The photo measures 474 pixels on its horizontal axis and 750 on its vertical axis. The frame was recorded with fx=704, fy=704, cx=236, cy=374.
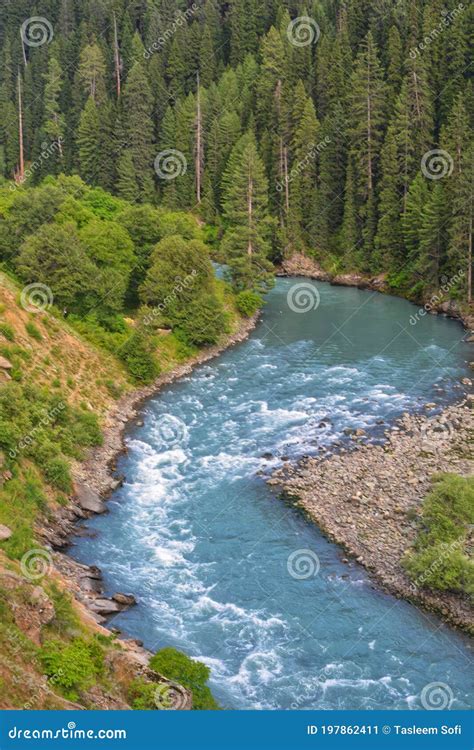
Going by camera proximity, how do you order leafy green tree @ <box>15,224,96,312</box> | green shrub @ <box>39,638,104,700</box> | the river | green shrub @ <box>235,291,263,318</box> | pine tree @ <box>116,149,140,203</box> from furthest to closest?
1. pine tree @ <box>116,149,140,203</box>
2. green shrub @ <box>235,291,263,318</box>
3. leafy green tree @ <box>15,224,96,312</box>
4. the river
5. green shrub @ <box>39,638,104,700</box>

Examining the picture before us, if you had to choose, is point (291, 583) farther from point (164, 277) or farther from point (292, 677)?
point (164, 277)

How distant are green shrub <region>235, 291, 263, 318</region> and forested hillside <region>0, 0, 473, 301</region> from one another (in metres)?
2.16

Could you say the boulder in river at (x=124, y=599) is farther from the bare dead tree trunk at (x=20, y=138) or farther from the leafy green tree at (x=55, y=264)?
the bare dead tree trunk at (x=20, y=138)

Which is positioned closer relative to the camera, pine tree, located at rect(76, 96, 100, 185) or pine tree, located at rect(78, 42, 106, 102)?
pine tree, located at rect(76, 96, 100, 185)

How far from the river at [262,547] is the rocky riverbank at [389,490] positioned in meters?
0.70

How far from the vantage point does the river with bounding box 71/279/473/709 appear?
66.5ft

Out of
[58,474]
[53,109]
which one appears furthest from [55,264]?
[53,109]

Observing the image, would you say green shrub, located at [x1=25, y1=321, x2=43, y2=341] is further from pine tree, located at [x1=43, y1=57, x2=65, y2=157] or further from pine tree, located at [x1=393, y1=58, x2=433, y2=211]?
pine tree, located at [x1=43, y1=57, x2=65, y2=157]

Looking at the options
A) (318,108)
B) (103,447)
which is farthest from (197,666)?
(318,108)

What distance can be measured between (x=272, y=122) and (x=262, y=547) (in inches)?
2692

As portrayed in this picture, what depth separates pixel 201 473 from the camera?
31.8 meters

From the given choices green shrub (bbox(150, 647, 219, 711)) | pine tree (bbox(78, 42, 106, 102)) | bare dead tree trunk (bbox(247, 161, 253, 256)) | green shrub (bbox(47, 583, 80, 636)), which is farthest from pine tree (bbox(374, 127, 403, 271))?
green shrub (bbox(150, 647, 219, 711))

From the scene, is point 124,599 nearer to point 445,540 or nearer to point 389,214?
point 445,540

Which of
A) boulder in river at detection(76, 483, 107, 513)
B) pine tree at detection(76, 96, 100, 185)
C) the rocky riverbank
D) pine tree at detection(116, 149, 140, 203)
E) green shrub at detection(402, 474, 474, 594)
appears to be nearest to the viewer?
green shrub at detection(402, 474, 474, 594)
